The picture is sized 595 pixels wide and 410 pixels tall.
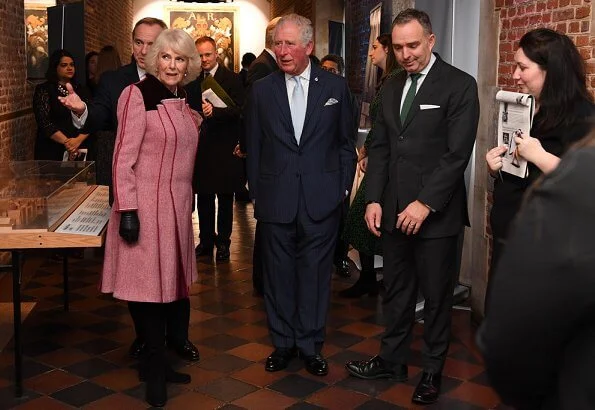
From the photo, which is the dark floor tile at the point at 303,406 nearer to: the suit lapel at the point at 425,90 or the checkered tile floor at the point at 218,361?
the checkered tile floor at the point at 218,361

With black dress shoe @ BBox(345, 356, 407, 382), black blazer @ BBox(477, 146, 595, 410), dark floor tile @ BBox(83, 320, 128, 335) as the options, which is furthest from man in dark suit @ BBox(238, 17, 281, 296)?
black blazer @ BBox(477, 146, 595, 410)

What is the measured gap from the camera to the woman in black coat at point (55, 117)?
731 centimetres

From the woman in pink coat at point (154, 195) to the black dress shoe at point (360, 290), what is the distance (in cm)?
214

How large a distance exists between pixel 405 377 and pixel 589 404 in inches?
122

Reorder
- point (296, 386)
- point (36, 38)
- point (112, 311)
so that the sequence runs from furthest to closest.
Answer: point (36, 38) → point (112, 311) → point (296, 386)

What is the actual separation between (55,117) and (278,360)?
4.05 metres

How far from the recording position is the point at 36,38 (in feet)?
28.9

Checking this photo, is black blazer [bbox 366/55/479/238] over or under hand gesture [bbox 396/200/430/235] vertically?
over

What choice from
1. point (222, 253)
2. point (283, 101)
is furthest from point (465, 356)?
point (222, 253)

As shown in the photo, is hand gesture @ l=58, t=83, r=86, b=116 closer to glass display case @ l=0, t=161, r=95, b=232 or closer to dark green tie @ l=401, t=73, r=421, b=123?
glass display case @ l=0, t=161, r=95, b=232

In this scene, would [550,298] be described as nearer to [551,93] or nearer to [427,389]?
[551,93]

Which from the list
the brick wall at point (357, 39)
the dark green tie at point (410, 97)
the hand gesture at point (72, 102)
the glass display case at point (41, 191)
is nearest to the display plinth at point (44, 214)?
the glass display case at point (41, 191)

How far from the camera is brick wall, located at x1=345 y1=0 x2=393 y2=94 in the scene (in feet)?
33.5

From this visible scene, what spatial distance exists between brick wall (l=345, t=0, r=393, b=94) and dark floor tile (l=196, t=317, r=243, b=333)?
529 cm
